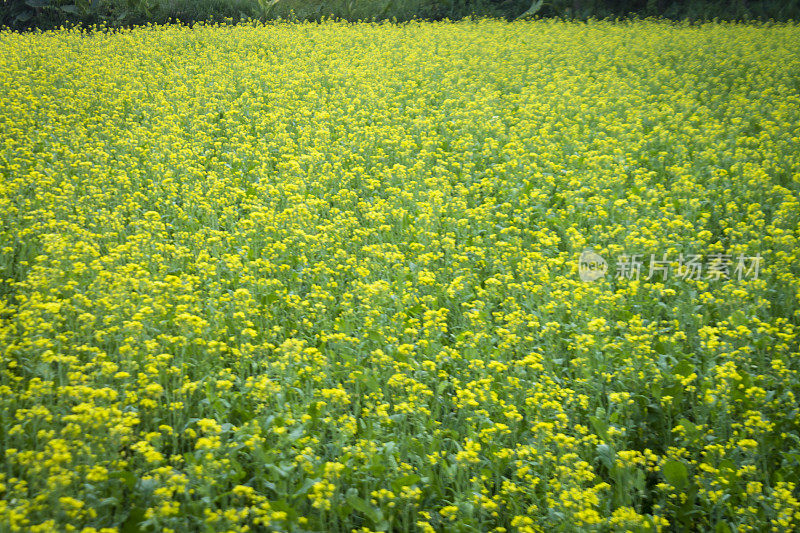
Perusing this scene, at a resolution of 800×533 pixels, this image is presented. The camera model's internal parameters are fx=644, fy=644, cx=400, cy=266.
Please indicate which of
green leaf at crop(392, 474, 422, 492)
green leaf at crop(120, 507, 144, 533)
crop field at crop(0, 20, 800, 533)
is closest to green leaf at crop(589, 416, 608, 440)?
crop field at crop(0, 20, 800, 533)

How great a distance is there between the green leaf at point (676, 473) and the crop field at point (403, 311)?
0.01 meters

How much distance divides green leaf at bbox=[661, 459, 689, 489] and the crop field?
14mm

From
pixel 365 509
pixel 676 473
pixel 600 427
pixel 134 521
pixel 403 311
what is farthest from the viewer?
pixel 403 311

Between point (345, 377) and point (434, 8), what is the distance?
19.4m

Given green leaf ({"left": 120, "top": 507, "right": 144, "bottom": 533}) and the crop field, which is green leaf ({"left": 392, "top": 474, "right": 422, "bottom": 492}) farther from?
green leaf ({"left": 120, "top": 507, "right": 144, "bottom": 533})

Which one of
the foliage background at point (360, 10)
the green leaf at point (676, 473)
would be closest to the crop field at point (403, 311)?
the green leaf at point (676, 473)

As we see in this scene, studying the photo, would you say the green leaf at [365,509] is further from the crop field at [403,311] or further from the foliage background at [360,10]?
the foliage background at [360,10]

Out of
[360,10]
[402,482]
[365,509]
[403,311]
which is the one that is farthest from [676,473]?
[360,10]

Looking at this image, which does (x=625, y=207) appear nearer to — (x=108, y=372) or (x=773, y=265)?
(x=773, y=265)

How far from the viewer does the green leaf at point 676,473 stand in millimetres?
2910

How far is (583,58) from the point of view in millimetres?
12086

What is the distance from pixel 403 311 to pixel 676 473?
2.01 m

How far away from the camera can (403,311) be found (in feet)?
14.3

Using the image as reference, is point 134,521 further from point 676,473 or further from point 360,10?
point 360,10
